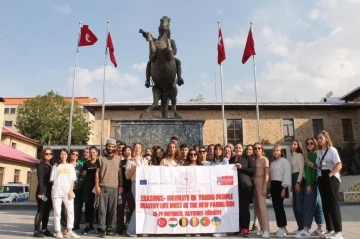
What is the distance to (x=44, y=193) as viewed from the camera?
19.2 feet

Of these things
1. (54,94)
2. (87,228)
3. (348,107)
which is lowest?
(87,228)

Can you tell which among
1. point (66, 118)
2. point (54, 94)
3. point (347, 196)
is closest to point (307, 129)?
point (347, 196)

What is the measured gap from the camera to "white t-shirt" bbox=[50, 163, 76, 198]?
581 cm

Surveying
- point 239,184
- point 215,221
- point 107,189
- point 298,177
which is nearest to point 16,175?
point 107,189

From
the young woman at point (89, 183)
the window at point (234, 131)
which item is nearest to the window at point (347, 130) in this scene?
the window at point (234, 131)

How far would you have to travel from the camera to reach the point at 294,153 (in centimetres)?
622

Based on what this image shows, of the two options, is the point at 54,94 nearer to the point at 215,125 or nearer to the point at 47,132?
the point at 47,132

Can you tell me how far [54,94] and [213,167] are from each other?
134 ft

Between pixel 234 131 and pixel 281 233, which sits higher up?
pixel 234 131

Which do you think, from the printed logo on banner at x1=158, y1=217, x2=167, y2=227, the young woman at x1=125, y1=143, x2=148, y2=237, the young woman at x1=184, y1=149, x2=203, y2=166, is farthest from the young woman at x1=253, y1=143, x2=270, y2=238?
the young woman at x1=125, y1=143, x2=148, y2=237

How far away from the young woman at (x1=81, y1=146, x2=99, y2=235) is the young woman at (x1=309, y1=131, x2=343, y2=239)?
13.0ft

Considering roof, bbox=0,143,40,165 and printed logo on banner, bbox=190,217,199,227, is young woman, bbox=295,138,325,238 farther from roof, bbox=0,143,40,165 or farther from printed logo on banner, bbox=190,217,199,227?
roof, bbox=0,143,40,165

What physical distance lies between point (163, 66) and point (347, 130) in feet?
86.3

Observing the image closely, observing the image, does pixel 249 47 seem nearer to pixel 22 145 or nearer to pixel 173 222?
pixel 173 222
